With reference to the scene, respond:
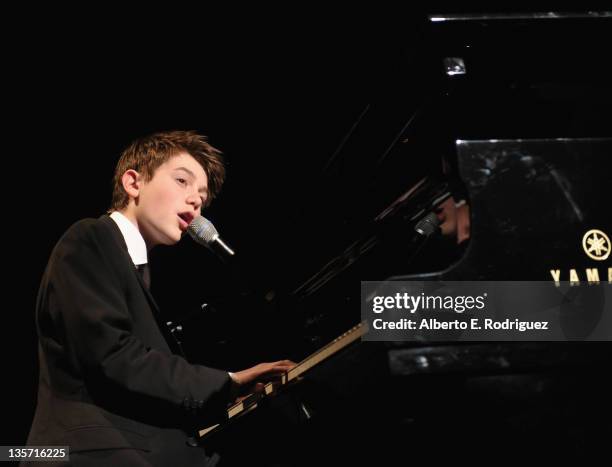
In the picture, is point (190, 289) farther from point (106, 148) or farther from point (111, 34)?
point (111, 34)

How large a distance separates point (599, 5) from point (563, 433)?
8.58 feet

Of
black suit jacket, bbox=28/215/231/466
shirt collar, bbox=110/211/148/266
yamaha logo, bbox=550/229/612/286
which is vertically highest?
shirt collar, bbox=110/211/148/266

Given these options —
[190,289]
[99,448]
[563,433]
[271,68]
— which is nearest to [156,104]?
[271,68]

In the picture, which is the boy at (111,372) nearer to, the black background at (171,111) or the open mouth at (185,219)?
the open mouth at (185,219)

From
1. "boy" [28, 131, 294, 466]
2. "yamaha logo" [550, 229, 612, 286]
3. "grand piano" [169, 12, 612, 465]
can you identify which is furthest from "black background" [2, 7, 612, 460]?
"yamaha logo" [550, 229, 612, 286]

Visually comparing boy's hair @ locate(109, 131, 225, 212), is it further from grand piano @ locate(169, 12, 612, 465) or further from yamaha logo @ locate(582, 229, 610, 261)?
yamaha logo @ locate(582, 229, 610, 261)

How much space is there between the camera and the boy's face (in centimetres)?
224

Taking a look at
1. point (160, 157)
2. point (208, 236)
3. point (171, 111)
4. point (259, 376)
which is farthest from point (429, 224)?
point (171, 111)

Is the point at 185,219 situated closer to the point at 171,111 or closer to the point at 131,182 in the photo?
the point at 131,182

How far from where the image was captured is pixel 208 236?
2.24m

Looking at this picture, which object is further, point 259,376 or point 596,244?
point 259,376

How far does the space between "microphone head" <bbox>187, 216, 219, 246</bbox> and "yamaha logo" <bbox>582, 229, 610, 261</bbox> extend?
1.34m

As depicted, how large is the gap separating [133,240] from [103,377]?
2.13ft

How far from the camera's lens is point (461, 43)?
1523 mm
